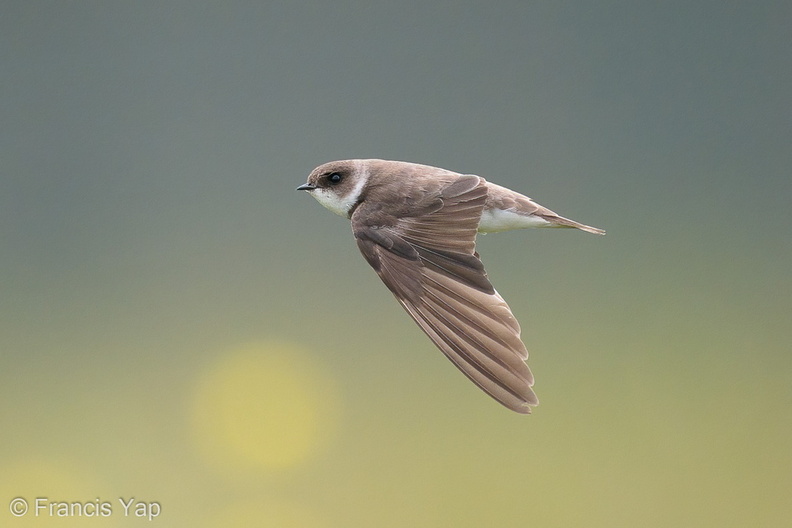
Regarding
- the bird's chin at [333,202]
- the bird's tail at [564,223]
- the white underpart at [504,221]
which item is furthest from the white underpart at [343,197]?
the bird's tail at [564,223]

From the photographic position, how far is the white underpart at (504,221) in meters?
1.43

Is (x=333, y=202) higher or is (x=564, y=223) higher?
(x=333, y=202)

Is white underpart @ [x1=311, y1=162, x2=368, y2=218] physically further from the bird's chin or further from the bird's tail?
the bird's tail

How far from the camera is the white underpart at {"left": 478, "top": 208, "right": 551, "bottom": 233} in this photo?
4.69ft

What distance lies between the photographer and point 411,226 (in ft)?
4.46

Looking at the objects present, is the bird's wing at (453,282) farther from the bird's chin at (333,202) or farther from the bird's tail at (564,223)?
the bird's tail at (564,223)

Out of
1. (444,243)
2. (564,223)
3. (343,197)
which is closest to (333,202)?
(343,197)

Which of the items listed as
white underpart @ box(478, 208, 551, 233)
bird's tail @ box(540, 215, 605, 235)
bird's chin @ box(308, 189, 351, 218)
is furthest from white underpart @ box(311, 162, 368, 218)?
bird's tail @ box(540, 215, 605, 235)

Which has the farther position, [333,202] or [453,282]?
[333,202]

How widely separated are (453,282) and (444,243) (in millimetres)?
80

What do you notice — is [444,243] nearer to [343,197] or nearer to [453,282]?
[453,282]

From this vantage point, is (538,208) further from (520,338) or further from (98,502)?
(98,502)

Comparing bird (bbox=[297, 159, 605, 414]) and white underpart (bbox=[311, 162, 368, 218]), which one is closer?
bird (bbox=[297, 159, 605, 414])

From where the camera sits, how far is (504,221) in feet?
4.75
